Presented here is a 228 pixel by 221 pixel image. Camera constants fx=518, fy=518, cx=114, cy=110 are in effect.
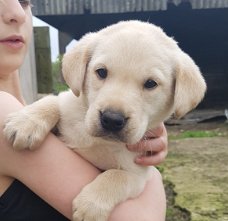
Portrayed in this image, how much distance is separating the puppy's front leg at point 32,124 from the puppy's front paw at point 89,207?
27 cm

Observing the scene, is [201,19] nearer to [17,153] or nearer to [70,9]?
[70,9]

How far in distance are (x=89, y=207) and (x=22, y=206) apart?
0.26 meters

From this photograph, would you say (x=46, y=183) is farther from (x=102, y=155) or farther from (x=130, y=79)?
(x=130, y=79)

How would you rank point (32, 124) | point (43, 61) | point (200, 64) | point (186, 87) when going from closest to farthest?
point (32, 124) < point (186, 87) < point (43, 61) < point (200, 64)

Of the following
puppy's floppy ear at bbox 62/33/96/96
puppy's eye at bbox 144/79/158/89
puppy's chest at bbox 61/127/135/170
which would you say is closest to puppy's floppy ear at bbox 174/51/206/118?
puppy's eye at bbox 144/79/158/89

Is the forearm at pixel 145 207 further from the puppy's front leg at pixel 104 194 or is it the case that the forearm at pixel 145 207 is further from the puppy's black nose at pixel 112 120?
the puppy's black nose at pixel 112 120

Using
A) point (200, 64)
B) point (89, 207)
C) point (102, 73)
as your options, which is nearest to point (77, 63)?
point (102, 73)

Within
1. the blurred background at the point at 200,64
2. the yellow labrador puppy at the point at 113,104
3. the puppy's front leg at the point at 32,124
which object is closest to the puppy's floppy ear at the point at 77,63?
the yellow labrador puppy at the point at 113,104

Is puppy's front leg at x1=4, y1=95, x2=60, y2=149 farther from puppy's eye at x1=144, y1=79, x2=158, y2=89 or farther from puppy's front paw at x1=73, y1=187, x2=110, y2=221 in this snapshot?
puppy's eye at x1=144, y1=79, x2=158, y2=89

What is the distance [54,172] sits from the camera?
200 cm

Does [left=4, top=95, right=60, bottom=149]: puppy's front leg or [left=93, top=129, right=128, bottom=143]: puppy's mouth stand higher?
[left=4, top=95, right=60, bottom=149]: puppy's front leg

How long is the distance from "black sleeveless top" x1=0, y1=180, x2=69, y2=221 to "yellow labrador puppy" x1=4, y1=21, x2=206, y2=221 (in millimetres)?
150

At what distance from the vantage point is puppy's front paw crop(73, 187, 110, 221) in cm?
196

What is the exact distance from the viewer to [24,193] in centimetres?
201
